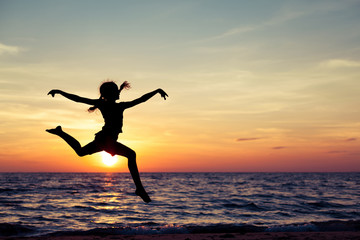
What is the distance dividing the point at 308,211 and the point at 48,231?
16.4m

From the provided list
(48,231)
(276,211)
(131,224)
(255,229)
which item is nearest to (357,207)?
(276,211)

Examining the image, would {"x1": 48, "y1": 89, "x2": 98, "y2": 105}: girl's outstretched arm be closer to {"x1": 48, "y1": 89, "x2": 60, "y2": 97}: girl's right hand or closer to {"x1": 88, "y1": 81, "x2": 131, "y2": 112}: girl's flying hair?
{"x1": 48, "y1": 89, "x2": 60, "y2": 97}: girl's right hand

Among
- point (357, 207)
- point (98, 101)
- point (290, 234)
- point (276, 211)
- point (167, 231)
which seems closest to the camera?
point (98, 101)

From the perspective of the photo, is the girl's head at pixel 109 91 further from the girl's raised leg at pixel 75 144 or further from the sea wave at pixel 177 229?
the sea wave at pixel 177 229

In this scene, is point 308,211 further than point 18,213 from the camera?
Yes

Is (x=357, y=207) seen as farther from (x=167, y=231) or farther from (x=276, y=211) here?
(x=167, y=231)

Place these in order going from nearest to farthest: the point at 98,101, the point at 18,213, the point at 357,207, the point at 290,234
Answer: the point at 98,101, the point at 290,234, the point at 18,213, the point at 357,207

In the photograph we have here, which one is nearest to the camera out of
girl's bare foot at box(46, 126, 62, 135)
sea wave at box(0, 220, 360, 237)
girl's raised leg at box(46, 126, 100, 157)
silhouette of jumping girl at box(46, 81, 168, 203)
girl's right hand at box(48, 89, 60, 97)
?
girl's right hand at box(48, 89, 60, 97)

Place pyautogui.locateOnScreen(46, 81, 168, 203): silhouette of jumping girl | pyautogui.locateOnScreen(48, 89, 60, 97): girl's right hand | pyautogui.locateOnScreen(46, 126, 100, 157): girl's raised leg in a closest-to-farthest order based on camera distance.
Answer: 1. pyautogui.locateOnScreen(48, 89, 60, 97): girl's right hand
2. pyautogui.locateOnScreen(46, 81, 168, 203): silhouette of jumping girl
3. pyautogui.locateOnScreen(46, 126, 100, 157): girl's raised leg

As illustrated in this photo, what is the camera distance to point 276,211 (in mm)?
22453

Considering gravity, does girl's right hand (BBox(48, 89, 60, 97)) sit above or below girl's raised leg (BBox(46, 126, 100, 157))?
above

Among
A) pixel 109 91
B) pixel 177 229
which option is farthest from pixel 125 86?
pixel 177 229

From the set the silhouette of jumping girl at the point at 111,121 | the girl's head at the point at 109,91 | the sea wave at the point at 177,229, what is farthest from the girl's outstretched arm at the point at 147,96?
the sea wave at the point at 177,229

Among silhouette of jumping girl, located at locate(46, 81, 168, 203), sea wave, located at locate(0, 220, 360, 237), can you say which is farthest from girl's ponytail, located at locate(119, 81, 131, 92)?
sea wave, located at locate(0, 220, 360, 237)
